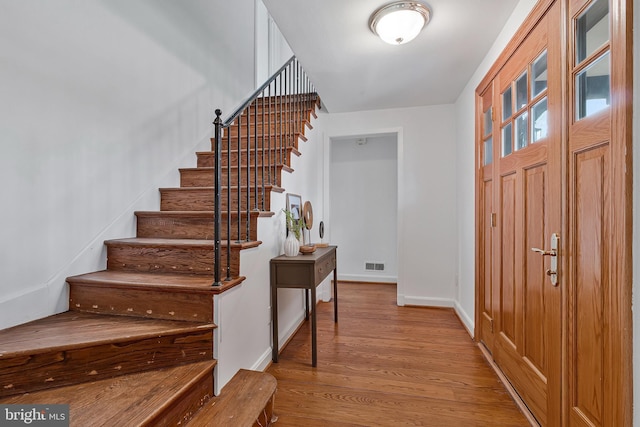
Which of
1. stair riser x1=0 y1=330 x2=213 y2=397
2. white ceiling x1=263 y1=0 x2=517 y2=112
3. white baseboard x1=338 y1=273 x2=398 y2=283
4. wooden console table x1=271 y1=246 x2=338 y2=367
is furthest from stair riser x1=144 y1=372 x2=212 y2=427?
white baseboard x1=338 y1=273 x2=398 y2=283

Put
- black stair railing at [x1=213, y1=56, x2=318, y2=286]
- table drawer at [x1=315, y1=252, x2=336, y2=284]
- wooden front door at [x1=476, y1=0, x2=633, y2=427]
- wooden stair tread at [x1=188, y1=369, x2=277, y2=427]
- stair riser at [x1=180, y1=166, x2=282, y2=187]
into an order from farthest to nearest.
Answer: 1. stair riser at [x1=180, y1=166, x2=282, y2=187]
2. table drawer at [x1=315, y1=252, x2=336, y2=284]
3. black stair railing at [x1=213, y1=56, x2=318, y2=286]
4. wooden stair tread at [x1=188, y1=369, x2=277, y2=427]
5. wooden front door at [x1=476, y1=0, x2=633, y2=427]

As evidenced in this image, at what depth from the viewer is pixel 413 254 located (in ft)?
11.3

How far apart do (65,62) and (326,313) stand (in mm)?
2981

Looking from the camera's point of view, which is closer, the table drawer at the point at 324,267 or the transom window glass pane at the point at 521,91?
the transom window glass pane at the point at 521,91

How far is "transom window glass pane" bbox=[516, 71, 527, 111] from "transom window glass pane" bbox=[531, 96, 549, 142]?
0.52 ft

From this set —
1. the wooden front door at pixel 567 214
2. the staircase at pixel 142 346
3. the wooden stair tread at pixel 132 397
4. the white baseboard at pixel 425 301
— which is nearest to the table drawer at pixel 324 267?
the staircase at pixel 142 346

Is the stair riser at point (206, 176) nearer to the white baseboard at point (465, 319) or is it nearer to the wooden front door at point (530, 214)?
the wooden front door at point (530, 214)

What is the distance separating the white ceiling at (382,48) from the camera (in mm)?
1733

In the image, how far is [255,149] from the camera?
81.0 inches

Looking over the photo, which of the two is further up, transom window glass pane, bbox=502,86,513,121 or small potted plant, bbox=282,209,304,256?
transom window glass pane, bbox=502,86,513,121

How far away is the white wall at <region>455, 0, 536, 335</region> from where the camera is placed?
2.60 m

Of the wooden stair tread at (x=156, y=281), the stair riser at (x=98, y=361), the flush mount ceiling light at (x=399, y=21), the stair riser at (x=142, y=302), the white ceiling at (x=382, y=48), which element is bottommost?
the stair riser at (x=98, y=361)

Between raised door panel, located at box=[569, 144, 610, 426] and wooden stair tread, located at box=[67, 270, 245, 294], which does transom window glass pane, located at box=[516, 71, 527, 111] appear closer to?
raised door panel, located at box=[569, 144, 610, 426]

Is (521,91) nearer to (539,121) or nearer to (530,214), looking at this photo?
(539,121)
